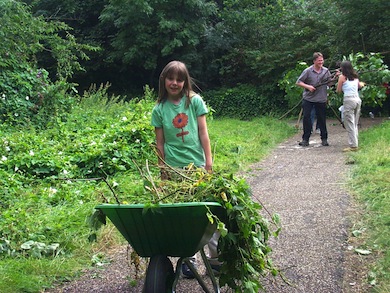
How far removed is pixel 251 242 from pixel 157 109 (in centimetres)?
131

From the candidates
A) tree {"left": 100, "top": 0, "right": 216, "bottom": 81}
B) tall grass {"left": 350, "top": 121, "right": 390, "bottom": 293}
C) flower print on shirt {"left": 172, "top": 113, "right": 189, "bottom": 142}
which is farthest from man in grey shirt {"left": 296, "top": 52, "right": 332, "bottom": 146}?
tree {"left": 100, "top": 0, "right": 216, "bottom": 81}

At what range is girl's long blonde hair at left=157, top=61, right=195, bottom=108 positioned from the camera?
136 inches

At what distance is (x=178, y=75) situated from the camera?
136 inches

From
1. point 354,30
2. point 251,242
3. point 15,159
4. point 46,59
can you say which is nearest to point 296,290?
point 251,242

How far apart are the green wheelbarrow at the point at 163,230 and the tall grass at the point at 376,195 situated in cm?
137

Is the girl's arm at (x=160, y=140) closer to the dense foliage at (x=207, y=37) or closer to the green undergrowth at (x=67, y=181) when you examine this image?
the green undergrowth at (x=67, y=181)

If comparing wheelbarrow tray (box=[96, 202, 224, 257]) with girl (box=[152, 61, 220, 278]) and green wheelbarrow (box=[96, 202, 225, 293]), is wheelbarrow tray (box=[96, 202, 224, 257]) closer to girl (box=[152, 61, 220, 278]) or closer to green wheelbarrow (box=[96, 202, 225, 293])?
green wheelbarrow (box=[96, 202, 225, 293])

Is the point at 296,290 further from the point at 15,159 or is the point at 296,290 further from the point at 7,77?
the point at 7,77

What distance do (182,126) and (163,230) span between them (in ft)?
3.66

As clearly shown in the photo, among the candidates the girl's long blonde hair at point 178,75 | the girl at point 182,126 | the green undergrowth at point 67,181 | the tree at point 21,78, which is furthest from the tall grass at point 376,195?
the tree at point 21,78

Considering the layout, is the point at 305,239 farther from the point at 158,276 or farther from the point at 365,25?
the point at 365,25

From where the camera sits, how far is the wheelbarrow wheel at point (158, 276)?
2.68 metres

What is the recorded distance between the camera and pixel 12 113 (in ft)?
32.3

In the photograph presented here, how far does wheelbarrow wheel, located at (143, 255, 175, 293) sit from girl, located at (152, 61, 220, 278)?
2.53ft
